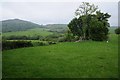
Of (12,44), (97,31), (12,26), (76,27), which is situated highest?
(12,26)

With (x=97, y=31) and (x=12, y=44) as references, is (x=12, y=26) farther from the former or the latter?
(x=12, y=44)

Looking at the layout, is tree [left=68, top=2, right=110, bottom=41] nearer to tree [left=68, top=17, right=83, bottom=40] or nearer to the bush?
tree [left=68, top=17, right=83, bottom=40]

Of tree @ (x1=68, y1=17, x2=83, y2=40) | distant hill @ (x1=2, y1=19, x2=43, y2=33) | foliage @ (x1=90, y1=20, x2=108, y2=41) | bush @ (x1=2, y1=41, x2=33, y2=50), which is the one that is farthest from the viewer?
distant hill @ (x1=2, y1=19, x2=43, y2=33)

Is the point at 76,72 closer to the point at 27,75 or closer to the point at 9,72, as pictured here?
the point at 27,75

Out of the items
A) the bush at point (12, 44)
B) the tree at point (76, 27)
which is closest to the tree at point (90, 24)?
the tree at point (76, 27)

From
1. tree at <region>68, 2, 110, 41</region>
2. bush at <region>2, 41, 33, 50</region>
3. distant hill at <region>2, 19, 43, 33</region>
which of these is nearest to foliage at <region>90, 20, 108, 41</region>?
tree at <region>68, 2, 110, 41</region>

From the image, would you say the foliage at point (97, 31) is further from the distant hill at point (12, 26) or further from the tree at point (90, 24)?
the distant hill at point (12, 26)

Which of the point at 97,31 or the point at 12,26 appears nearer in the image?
the point at 97,31

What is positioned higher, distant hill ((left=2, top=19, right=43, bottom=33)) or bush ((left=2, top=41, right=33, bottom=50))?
distant hill ((left=2, top=19, right=43, bottom=33))

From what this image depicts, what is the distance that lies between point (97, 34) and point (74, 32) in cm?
854

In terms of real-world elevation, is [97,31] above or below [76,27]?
below

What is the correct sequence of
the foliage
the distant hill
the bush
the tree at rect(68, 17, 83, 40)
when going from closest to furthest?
the bush
the foliage
the tree at rect(68, 17, 83, 40)
the distant hill

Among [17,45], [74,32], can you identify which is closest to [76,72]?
[17,45]

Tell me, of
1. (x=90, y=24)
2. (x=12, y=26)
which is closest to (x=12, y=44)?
(x=90, y=24)
